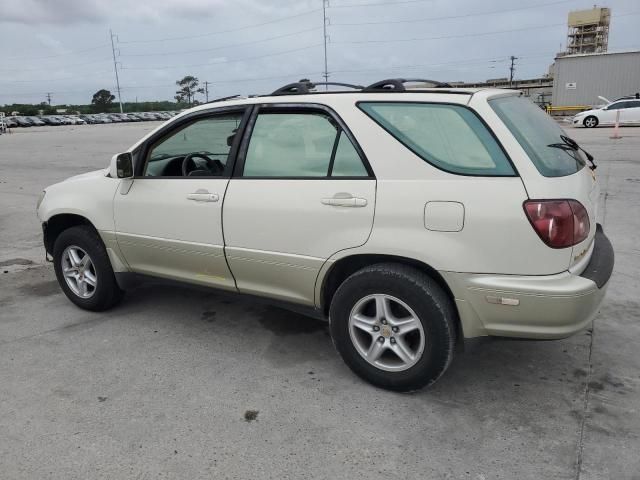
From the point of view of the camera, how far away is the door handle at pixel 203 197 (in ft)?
11.7

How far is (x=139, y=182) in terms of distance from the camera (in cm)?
400

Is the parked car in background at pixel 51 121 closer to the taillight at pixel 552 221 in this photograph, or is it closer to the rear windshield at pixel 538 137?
the rear windshield at pixel 538 137

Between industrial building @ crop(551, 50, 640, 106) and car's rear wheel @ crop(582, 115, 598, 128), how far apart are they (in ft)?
40.8

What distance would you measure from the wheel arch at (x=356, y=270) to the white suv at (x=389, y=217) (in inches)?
0.5

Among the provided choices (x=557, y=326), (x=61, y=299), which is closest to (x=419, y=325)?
(x=557, y=326)

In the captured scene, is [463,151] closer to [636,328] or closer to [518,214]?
[518,214]

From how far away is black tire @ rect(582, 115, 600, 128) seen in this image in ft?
83.0

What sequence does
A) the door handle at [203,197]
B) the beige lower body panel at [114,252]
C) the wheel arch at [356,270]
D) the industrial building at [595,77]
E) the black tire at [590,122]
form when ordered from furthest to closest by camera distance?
the industrial building at [595,77]
the black tire at [590,122]
the beige lower body panel at [114,252]
the door handle at [203,197]
the wheel arch at [356,270]

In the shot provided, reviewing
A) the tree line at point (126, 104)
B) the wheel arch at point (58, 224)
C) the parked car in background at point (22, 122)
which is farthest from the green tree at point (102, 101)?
the wheel arch at point (58, 224)

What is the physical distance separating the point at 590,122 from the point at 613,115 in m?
1.01

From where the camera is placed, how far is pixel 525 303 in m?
2.68

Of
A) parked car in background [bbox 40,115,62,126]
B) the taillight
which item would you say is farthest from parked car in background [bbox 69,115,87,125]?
the taillight

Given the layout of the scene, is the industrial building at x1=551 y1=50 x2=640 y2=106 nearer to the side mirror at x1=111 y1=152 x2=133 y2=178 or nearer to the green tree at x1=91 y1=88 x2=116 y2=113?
the side mirror at x1=111 y1=152 x2=133 y2=178

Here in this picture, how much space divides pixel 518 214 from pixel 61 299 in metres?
3.99
